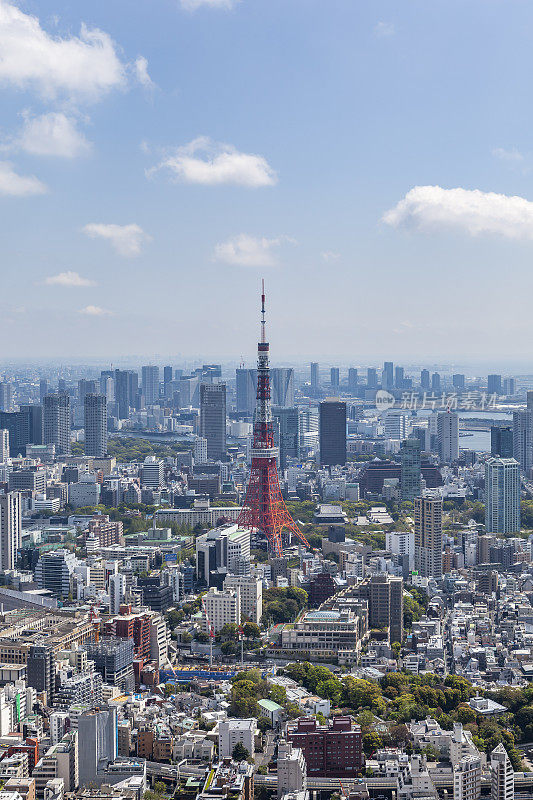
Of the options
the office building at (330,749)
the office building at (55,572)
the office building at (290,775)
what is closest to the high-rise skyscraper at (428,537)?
the office building at (55,572)

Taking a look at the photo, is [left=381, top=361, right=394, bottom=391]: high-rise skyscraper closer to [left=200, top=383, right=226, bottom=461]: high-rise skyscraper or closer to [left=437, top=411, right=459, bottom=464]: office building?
[left=200, top=383, right=226, bottom=461]: high-rise skyscraper

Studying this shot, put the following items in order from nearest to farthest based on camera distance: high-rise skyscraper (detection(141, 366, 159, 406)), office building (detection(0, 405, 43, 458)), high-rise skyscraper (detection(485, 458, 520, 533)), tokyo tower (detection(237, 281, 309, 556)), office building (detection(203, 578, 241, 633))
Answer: office building (detection(203, 578, 241, 633)) < tokyo tower (detection(237, 281, 309, 556)) < high-rise skyscraper (detection(485, 458, 520, 533)) < office building (detection(0, 405, 43, 458)) < high-rise skyscraper (detection(141, 366, 159, 406))

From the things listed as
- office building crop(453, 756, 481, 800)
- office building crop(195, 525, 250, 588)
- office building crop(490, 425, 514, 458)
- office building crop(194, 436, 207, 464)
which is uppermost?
office building crop(490, 425, 514, 458)

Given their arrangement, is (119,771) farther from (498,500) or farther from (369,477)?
(369,477)

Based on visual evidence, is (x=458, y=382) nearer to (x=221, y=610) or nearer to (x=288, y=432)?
(x=288, y=432)

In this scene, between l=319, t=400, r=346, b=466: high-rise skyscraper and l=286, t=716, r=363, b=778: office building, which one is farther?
l=319, t=400, r=346, b=466: high-rise skyscraper

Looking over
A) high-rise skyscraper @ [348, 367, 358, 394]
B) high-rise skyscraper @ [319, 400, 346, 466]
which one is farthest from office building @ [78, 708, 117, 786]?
high-rise skyscraper @ [348, 367, 358, 394]
